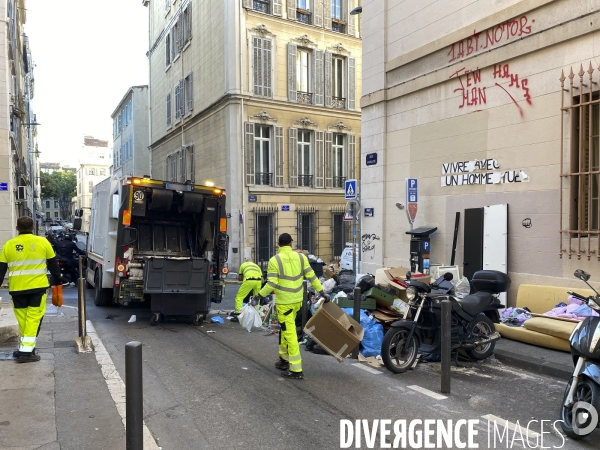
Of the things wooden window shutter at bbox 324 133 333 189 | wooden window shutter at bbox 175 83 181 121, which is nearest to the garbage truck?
wooden window shutter at bbox 324 133 333 189

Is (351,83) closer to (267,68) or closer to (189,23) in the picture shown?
(267,68)

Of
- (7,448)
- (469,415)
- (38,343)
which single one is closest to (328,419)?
(469,415)

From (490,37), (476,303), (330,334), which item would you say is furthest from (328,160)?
(330,334)

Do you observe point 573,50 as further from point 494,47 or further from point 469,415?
point 469,415

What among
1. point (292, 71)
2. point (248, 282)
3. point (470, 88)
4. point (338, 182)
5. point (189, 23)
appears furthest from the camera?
point (189, 23)

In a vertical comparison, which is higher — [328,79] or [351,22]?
[351,22]

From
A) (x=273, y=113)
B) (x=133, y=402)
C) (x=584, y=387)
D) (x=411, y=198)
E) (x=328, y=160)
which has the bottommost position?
(x=584, y=387)

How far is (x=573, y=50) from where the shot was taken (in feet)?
27.2

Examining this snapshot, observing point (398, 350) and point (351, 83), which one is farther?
point (351, 83)

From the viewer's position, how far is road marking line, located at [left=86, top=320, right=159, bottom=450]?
4.08m

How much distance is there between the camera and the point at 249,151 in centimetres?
2102

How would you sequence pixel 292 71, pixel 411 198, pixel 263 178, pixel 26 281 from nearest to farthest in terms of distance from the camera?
pixel 26 281 → pixel 411 198 → pixel 263 178 → pixel 292 71

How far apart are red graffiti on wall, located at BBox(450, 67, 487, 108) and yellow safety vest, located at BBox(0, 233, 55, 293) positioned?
26.3 feet

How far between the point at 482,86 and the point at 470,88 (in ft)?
0.97
